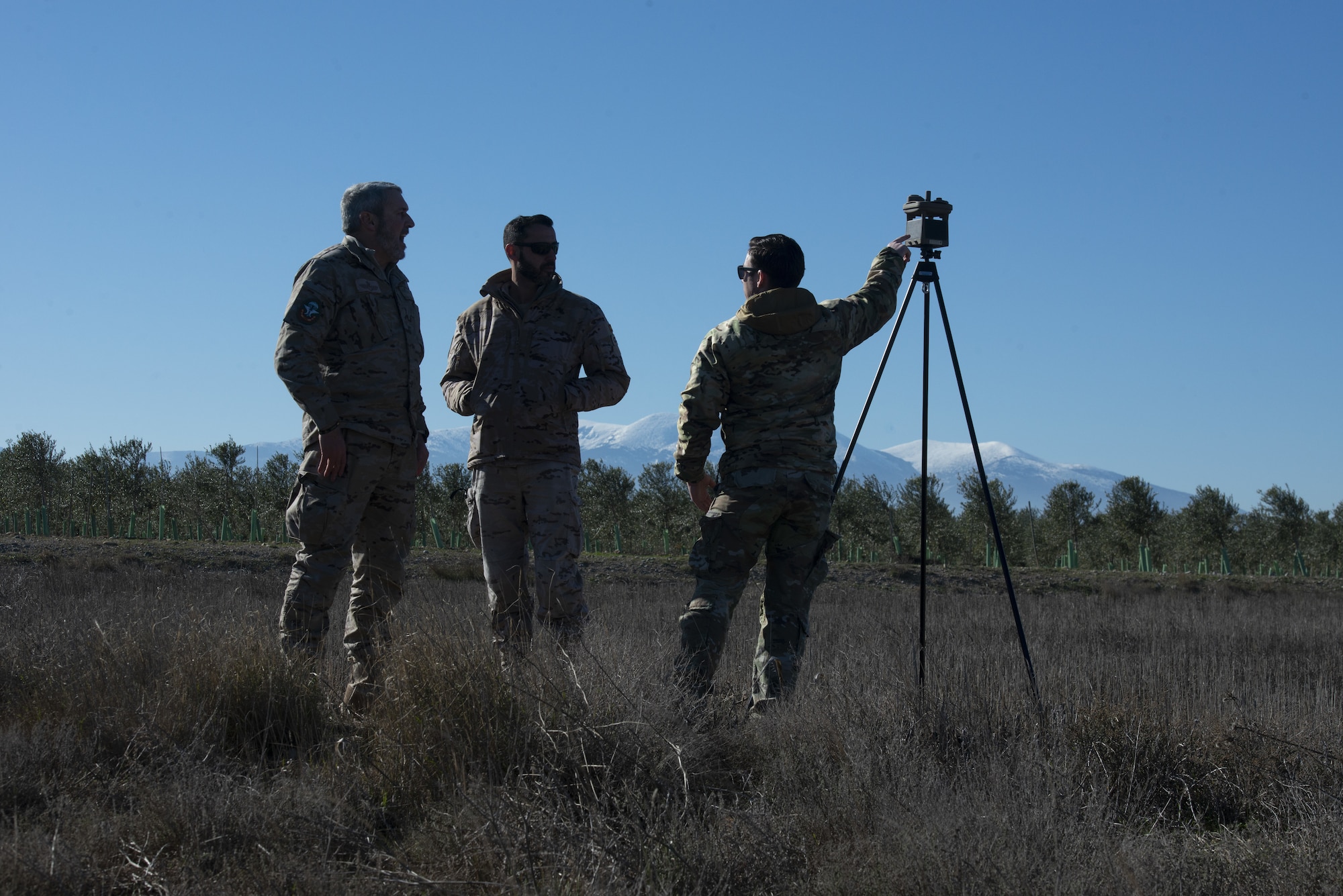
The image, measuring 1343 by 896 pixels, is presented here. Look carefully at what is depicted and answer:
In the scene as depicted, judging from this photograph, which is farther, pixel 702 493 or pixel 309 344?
pixel 702 493

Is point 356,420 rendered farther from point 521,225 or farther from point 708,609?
point 708,609

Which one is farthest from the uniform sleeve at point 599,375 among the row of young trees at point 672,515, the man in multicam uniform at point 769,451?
the row of young trees at point 672,515

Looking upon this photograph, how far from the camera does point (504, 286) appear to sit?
500cm

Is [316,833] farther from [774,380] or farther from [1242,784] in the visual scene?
[1242,784]

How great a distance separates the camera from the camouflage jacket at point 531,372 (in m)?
4.80

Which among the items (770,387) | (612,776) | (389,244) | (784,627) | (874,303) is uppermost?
(389,244)

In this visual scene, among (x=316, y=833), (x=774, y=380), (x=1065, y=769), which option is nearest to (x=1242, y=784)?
(x=1065, y=769)

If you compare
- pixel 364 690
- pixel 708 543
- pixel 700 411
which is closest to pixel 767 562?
pixel 708 543

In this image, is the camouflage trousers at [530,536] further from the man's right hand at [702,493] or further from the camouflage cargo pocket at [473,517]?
the man's right hand at [702,493]

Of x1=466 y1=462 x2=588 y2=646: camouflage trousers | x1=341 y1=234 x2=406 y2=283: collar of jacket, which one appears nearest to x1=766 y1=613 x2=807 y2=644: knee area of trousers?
x1=466 y1=462 x2=588 y2=646: camouflage trousers

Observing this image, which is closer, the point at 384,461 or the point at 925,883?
the point at 925,883

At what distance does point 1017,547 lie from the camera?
166 feet

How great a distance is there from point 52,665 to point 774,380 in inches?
123

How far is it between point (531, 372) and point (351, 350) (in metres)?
0.81
